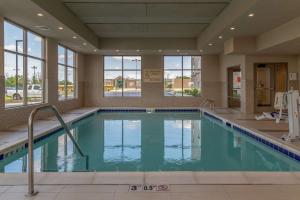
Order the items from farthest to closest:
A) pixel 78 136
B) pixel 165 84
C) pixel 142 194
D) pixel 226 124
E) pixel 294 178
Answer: pixel 165 84
pixel 226 124
pixel 78 136
pixel 294 178
pixel 142 194

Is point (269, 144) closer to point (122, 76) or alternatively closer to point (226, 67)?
point (226, 67)

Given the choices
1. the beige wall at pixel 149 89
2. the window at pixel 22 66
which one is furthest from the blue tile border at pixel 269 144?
the beige wall at pixel 149 89

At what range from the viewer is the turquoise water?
14.4 feet

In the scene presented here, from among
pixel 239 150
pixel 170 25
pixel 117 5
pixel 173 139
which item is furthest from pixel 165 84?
pixel 239 150

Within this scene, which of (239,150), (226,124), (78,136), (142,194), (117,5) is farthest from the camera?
(226,124)

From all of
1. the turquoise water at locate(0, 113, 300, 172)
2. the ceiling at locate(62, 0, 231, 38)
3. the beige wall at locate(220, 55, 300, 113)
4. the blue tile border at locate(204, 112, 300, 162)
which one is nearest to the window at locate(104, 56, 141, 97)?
the ceiling at locate(62, 0, 231, 38)

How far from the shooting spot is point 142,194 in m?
2.64

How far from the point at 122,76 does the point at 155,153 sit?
1012 centimetres

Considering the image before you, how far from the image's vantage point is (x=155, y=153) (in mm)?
5305

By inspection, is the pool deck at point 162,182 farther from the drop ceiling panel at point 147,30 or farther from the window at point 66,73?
the window at point 66,73

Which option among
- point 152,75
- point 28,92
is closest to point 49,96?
point 28,92

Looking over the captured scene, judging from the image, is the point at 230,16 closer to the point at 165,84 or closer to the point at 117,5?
the point at 117,5

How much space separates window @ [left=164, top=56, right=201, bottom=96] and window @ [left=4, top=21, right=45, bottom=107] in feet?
22.5

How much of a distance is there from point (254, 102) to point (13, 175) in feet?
31.3
